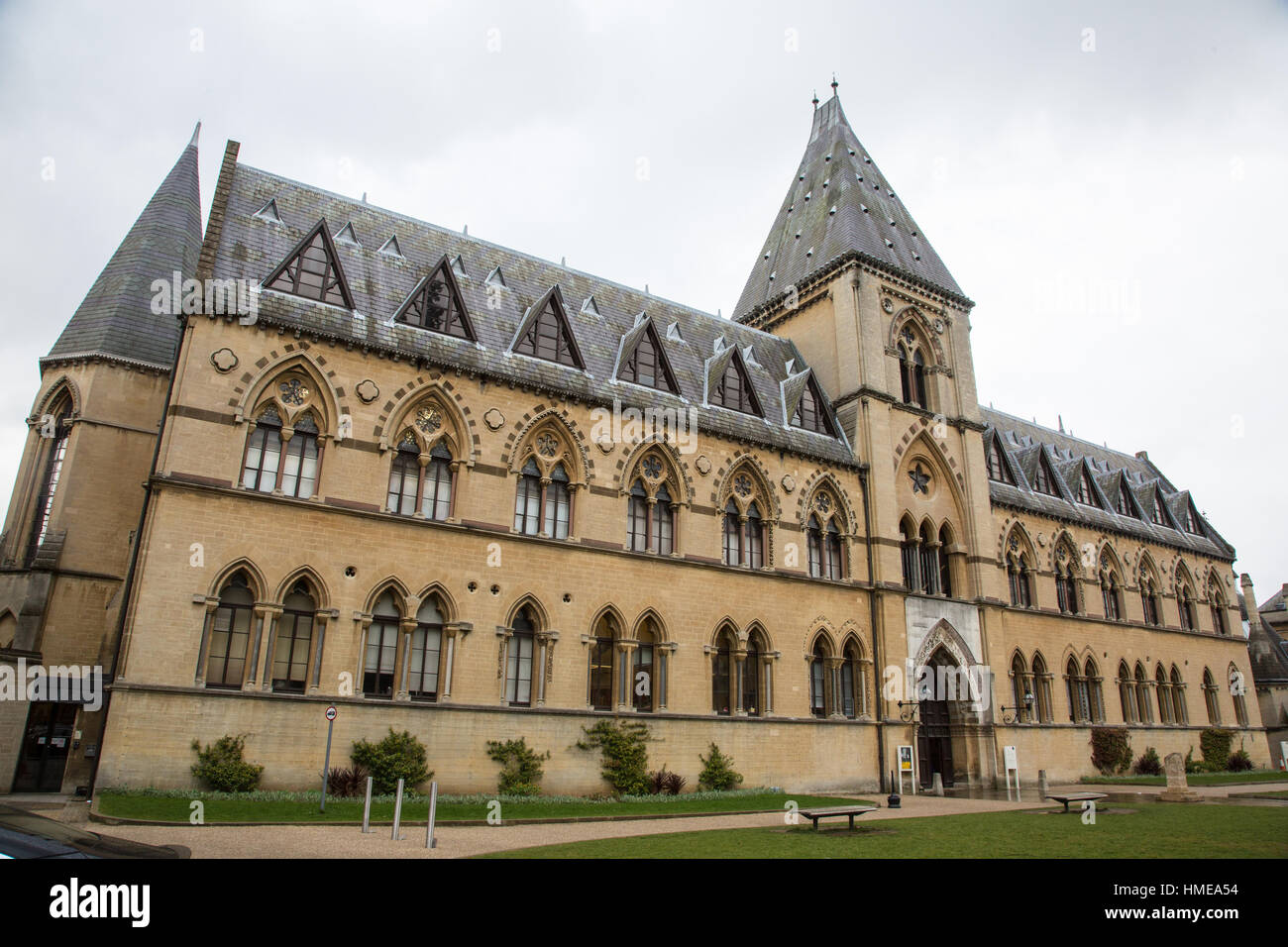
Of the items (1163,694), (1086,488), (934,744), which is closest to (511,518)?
(934,744)

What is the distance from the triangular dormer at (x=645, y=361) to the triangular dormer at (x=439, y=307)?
5.47 meters

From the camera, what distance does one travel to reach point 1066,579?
128 feet

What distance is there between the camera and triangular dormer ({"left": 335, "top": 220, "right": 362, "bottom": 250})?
2420cm

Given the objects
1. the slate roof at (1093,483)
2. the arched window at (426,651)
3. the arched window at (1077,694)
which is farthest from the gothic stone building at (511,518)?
the slate roof at (1093,483)

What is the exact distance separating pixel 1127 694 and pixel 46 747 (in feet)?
141

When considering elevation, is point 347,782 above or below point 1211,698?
below

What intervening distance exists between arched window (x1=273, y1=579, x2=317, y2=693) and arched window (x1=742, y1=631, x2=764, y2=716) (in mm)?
13224

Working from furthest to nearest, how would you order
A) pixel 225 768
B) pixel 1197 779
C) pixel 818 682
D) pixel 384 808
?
pixel 1197 779 → pixel 818 682 → pixel 225 768 → pixel 384 808

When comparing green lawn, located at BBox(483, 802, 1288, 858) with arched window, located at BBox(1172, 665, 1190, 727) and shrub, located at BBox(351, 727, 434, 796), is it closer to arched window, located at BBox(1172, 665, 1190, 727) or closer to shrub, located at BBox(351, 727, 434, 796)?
shrub, located at BBox(351, 727, 434, 796)

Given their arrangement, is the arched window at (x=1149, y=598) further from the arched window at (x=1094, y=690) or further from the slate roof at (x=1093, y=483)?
the arched window at (x=1094, y=690)

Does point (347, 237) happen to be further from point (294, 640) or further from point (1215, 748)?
point (1215, 748)

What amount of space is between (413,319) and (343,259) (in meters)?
2.72
